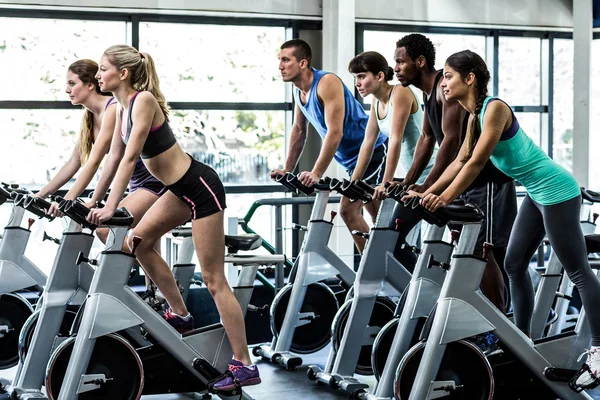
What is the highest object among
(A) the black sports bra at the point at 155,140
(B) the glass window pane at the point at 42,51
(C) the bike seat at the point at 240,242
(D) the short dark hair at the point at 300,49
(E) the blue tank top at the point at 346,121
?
(B) the glass window pane at the point at 42,51

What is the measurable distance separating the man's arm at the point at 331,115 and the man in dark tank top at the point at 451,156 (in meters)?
0.49

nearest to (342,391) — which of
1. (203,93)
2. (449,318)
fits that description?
(449,318)

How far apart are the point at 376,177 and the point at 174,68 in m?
2.96

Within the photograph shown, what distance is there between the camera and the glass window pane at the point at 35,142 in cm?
717

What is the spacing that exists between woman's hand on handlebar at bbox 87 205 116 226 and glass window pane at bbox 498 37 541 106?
5914mm

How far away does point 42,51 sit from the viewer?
283 inches

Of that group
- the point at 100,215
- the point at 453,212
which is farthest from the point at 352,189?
the point at 100,215

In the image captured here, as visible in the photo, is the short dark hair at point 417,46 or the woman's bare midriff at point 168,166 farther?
the short dark hair at point 417,46

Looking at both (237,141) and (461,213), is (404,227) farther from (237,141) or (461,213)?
(237,141)

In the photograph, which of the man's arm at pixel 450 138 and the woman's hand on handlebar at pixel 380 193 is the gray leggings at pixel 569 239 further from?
the woman's hand on handlebar at pixel 380 193

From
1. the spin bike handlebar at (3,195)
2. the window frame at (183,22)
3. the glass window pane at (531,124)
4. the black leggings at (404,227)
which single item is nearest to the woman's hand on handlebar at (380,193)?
the black leggings at (404,227)

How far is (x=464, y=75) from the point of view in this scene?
12.2ft

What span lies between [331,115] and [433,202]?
4.93ft

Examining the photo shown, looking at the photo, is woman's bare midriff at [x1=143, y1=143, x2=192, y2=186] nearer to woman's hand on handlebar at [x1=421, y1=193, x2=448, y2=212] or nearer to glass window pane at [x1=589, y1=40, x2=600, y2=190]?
woman's hand on handlebar at [x1=421, y1=193, x2=448, y2=212]
